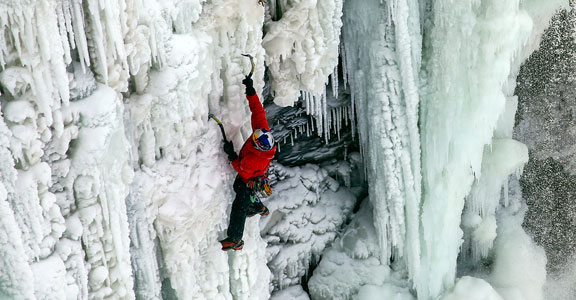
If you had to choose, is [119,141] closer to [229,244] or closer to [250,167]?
[250,167]

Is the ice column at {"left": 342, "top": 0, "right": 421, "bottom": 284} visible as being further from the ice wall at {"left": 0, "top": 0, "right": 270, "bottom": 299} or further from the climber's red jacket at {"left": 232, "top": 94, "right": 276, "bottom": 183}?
the climber's red jacket at {"left": 232, "top": 94, "right": 276, "bottom": 183}

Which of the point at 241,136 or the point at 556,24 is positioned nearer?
the point at 241,136

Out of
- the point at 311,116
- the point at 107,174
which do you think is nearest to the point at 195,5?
the point at 107,174

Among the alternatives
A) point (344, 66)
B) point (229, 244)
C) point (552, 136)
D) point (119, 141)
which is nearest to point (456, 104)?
point (344, 66)

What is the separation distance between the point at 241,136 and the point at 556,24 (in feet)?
13.3

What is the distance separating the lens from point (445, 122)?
18.0 feet

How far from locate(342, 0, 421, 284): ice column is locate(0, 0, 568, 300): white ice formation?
0.01 metres

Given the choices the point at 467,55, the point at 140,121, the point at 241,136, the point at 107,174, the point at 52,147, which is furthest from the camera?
the point at 467,55

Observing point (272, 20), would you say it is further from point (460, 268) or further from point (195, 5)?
point (460, 268)

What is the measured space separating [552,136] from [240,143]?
4172 mm

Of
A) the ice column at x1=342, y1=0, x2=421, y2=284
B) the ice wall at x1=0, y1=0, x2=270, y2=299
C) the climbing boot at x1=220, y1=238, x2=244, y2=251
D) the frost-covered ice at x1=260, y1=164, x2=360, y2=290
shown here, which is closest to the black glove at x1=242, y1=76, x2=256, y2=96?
the ice wall at x1=0, y1=0, x2=270, y2=299

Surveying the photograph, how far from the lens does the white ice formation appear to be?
300 cm

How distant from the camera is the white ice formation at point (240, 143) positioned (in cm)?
300

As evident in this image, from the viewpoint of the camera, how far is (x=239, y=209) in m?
4.41
